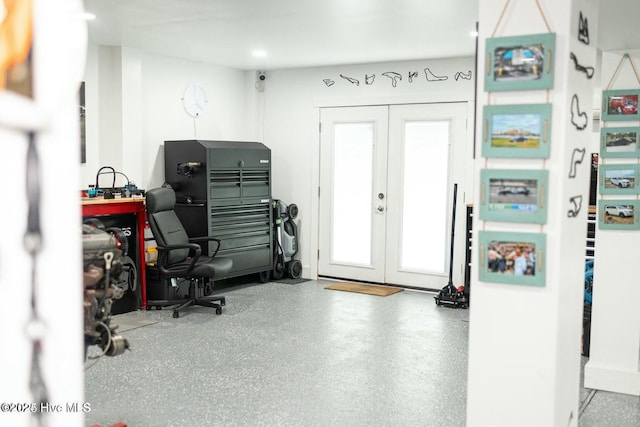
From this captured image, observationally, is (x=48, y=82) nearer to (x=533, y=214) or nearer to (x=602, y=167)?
(x=533, y=214)

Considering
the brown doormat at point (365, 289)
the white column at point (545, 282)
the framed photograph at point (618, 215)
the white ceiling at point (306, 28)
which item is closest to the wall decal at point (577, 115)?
the white column at point (545, 282)

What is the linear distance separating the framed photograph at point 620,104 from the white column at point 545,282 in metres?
1.42

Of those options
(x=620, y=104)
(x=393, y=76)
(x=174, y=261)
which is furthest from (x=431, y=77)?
(x=174, y=261)

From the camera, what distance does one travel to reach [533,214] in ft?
7.63

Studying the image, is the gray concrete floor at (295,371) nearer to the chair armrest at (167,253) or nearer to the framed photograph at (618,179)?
the chair armrest at (167,253)

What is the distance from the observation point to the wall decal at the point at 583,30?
238 cm

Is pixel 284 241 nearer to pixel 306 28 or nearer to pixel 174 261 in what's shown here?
pixel 174 261

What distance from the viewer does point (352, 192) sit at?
708 centimetres

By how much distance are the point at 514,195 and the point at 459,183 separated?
407 centimetres

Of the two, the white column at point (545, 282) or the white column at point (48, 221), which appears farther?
the white column at point (545, 282)

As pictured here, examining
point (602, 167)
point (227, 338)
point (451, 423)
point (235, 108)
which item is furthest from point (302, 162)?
point (451, 423)

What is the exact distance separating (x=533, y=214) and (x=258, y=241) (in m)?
4.77

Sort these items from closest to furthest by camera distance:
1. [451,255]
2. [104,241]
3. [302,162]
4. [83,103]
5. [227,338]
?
1. [104,241]
2. [227,338]
3. [83,103]
4. [451,255]
5. [302,162]

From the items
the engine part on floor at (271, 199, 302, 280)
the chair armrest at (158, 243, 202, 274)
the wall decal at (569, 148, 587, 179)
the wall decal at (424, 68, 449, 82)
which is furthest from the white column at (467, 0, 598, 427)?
the engine part on floor at (271, 199, 302, 280)
